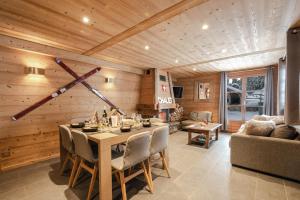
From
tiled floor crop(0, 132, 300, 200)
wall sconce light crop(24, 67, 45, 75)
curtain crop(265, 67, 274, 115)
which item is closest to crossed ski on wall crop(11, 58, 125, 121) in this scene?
wall sconce light crop(24, 67, 45, 75)

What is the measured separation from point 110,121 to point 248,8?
2559 mm

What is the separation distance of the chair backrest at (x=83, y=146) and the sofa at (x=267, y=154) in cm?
270

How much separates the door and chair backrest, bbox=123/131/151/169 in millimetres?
5233

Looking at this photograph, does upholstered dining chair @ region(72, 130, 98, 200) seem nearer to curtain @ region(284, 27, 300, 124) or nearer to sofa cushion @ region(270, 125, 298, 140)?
sofa cushion @ region(270, 125, 298, 140)

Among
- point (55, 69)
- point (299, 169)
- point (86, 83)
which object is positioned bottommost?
point (299, 169)

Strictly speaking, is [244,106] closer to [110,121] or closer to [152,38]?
[152,38]

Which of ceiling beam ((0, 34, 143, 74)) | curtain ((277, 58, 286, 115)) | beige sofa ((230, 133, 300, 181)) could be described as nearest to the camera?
beige sofa ((230, 133, 300, 181))

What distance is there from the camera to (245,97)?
5.80m

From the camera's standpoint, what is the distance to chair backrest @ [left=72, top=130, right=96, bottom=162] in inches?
75.2

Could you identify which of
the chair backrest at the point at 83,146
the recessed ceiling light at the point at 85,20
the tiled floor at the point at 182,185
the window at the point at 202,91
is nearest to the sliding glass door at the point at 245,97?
the window at the point at 202,91

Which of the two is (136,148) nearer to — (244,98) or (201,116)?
(201,116)

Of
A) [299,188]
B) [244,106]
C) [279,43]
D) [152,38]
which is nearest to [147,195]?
[299,188]

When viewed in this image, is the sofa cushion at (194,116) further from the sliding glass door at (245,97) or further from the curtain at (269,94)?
the curtain at (269,94)

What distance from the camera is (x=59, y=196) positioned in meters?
2.09
